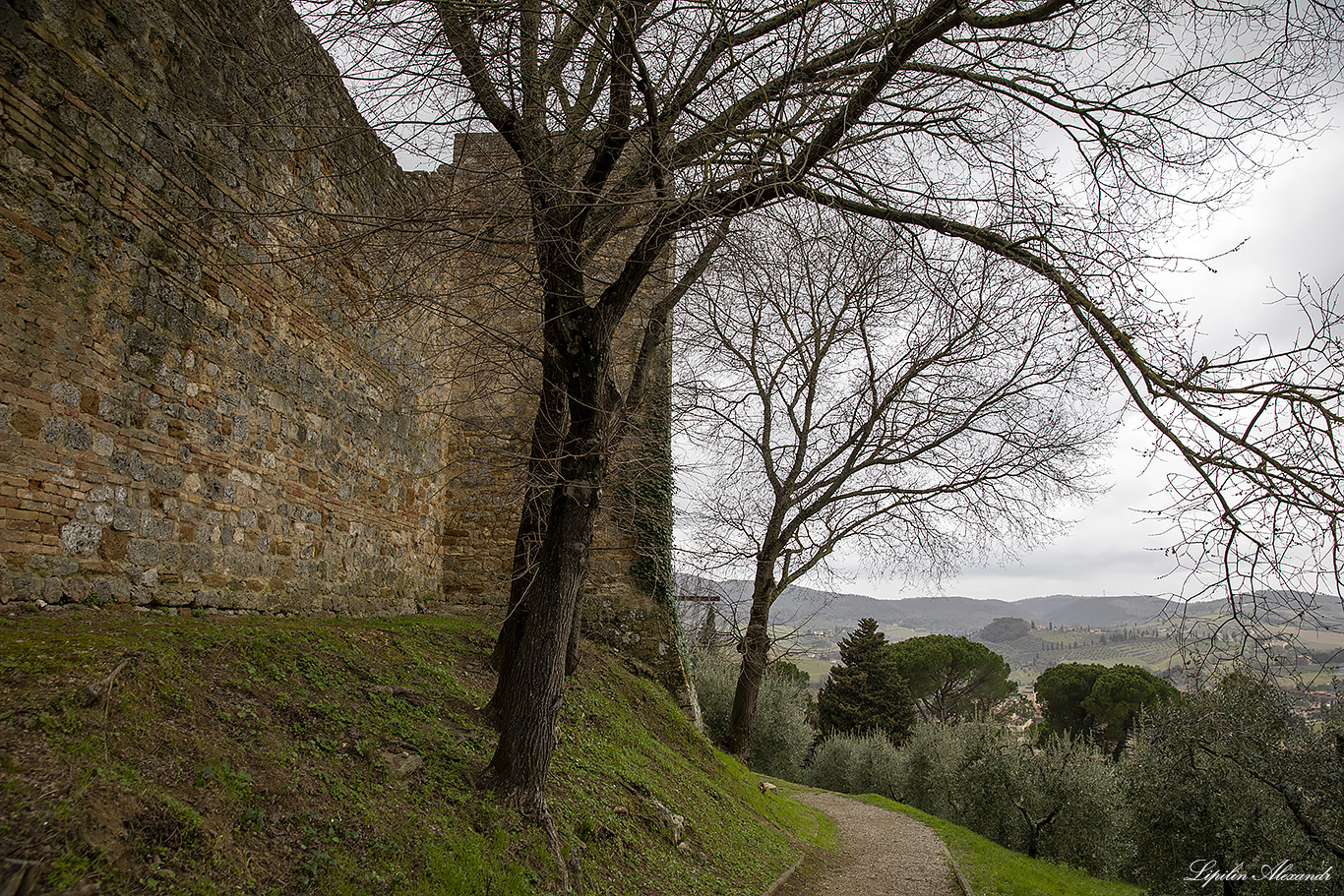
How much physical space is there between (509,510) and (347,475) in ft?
11.3

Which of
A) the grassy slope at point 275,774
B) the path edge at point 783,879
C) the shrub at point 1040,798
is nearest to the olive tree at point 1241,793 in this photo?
the shrub at point 1040,798

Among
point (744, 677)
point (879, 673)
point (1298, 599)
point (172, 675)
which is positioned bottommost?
point (879, 673)

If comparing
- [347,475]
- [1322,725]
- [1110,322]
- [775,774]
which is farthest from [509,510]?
[775,774]

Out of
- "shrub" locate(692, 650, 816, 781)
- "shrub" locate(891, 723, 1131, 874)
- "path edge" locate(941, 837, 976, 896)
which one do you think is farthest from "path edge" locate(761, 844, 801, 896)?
"shrub" locate(692, 650, 816, 781)

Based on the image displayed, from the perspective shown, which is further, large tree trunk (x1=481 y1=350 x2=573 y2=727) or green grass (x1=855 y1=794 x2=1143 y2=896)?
green grass (x1=855 y1=794 x2=1143 y2=896)

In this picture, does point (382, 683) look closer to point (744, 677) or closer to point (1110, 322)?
point (1110, 322)

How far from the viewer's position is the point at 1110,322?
431 cm

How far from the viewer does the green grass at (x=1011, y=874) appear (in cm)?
952

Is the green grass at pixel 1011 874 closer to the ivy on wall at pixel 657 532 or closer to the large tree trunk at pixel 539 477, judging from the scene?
the ivy on wall at pixel 657 532

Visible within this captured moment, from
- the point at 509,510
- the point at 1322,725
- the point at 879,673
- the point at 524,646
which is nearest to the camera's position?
the point at 524,646

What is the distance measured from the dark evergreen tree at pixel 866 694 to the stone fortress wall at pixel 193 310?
26572mm

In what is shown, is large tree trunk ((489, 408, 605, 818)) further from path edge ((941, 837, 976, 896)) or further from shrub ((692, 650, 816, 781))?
shrub ((692, 650, 816, 781))

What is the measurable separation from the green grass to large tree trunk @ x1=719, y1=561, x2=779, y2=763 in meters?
3.84

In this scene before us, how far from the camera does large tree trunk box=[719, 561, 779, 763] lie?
12.5m
